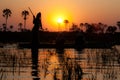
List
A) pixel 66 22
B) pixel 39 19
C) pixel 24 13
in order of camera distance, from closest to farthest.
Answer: pixel 39 19 → pixel 24 13 → pixel 66 22

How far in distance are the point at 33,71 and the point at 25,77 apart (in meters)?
1.86

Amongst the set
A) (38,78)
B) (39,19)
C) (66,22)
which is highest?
(66,22)

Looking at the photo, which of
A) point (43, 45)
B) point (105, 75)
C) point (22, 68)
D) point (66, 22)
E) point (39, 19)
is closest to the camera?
point (105, 75)

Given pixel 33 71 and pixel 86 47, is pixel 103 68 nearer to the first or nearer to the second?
pixel 33 71

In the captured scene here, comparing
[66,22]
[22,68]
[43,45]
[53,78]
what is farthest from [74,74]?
[66,22]

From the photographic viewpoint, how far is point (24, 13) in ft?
412

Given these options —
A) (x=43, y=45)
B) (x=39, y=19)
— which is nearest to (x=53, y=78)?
(x=39, y=19)

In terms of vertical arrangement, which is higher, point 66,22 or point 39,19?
point 66,22

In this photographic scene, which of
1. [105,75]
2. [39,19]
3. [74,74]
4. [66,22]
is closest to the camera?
[74,74]

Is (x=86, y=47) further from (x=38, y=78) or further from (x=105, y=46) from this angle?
(x=38, y=78)

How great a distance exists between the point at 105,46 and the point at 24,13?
285ft

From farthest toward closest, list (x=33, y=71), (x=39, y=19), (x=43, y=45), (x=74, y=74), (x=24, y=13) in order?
(x=24, y=13) < (x=43, y=45) < (x=39, y=19) < (x=33, y=71) < (x=74, y=74)

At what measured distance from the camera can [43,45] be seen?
124 feet

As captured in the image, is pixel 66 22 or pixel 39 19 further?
pixel 66 22
